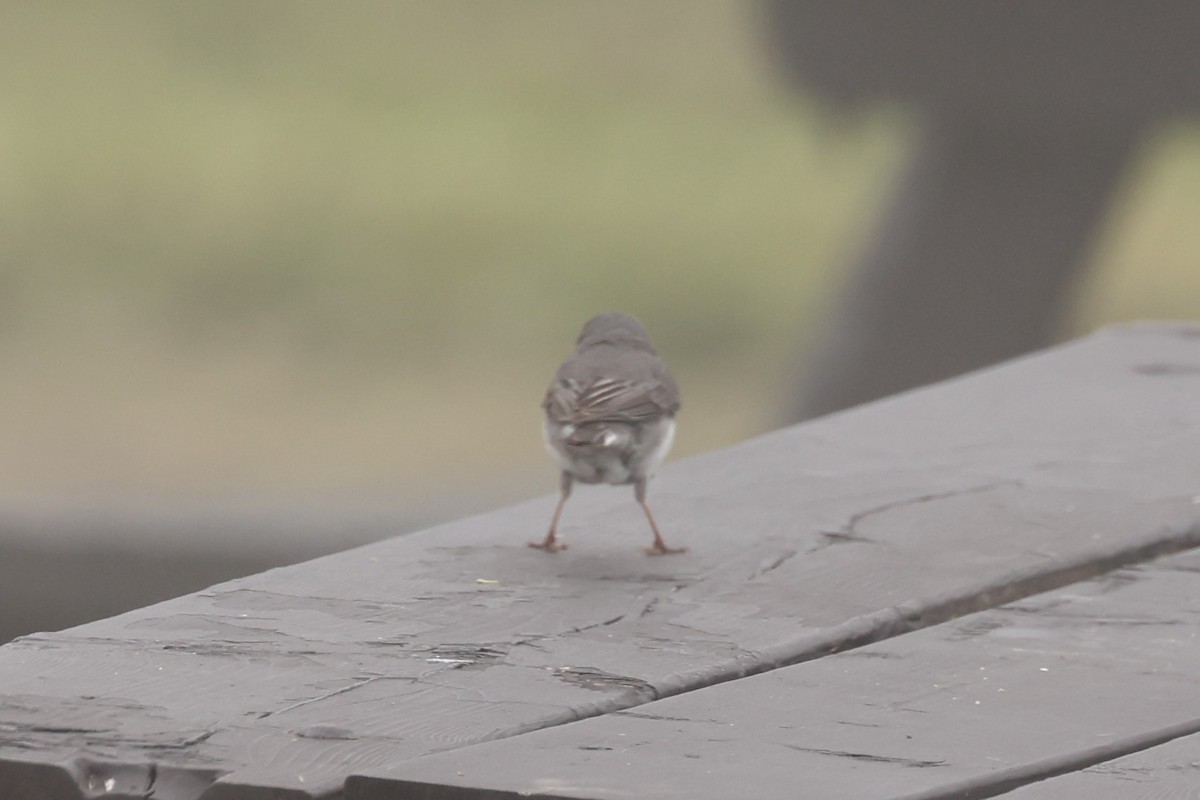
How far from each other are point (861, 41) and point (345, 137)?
7749 mm

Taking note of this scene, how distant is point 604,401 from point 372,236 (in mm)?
12486

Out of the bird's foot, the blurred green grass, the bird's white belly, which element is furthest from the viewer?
the blurred green grass

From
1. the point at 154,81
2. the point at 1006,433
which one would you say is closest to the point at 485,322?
the point at 154,81

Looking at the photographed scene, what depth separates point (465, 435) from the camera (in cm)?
1359

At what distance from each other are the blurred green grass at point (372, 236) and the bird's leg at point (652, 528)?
27.3ft

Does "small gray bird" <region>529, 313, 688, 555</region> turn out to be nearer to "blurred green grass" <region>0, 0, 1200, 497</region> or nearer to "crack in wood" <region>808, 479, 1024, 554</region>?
"crack in wood" <region>808, 479, 1024, 554</region>

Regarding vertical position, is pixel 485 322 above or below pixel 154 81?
below

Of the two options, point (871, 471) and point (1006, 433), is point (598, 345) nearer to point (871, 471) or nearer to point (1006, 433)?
point (871, 471)

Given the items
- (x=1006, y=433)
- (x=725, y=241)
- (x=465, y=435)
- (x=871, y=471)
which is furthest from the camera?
(x=725, y=241)

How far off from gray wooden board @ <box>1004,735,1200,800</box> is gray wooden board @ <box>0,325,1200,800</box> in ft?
1.90

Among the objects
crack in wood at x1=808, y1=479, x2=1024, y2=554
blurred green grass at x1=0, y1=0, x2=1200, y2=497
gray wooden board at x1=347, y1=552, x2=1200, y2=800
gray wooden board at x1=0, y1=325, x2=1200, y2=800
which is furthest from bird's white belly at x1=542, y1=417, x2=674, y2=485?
blurred green grass at x1=0, y1=0, x2=1200, y2=497

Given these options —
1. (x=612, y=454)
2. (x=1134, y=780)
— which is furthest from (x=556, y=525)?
(x=1134, y=780)

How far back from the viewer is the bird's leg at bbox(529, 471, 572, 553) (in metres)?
3.64

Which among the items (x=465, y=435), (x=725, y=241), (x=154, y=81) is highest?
(x=154, y=81)
